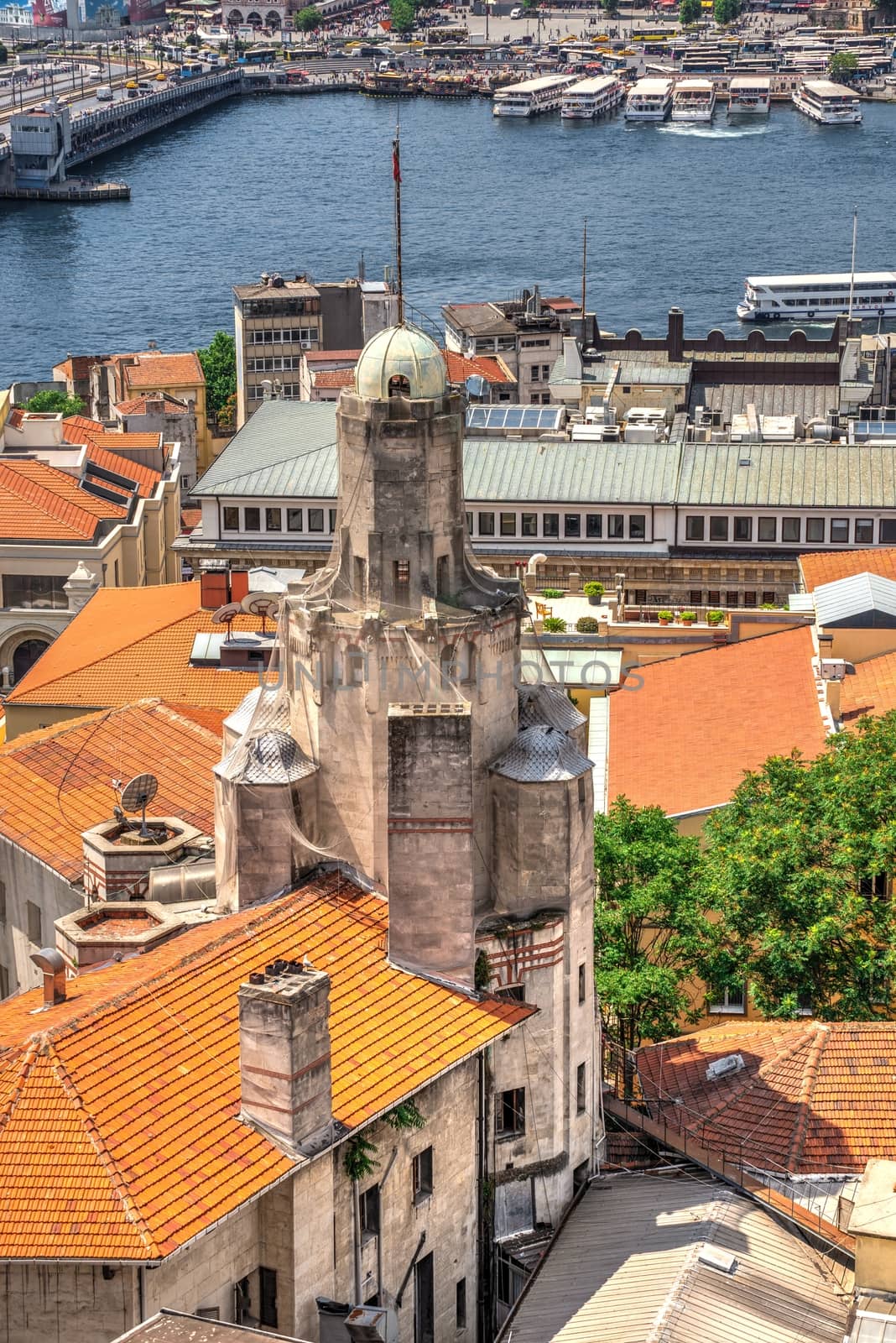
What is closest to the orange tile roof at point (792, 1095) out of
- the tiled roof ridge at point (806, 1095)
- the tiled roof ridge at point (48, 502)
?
the tiled roof ridge at point (806, 1095)

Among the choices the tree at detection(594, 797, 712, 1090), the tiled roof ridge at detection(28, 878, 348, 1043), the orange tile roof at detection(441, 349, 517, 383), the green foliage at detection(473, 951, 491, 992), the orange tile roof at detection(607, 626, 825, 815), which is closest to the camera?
the tiled roof ridge at detection(28, 878, 348, 1043)

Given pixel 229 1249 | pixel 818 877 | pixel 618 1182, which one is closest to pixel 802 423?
pixel 818 877

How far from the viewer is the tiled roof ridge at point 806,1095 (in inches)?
1897

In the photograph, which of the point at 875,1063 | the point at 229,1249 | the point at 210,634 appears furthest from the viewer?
the point at 210,634

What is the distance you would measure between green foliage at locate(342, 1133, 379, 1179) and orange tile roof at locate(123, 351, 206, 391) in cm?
12269

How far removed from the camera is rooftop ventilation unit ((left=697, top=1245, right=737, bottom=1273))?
1734 inches

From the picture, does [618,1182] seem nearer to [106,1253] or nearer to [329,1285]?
[329,1285]

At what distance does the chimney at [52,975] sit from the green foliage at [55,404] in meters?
115

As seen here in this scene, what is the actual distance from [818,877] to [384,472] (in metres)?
16.1

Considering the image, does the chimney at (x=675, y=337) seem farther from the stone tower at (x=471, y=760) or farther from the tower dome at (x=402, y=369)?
the tower dome at (x=402, y=369)

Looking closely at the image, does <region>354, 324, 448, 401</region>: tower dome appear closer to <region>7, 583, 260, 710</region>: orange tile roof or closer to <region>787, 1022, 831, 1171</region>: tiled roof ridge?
<region>787, 1022, 831, 1171</region>: tiled roof ridge

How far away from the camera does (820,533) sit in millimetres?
107062

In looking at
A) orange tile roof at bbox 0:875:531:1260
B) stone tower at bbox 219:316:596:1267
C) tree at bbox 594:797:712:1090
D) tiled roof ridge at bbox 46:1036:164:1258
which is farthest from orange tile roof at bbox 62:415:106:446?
tiled roof ridge at bbox 46:1036:164:1258

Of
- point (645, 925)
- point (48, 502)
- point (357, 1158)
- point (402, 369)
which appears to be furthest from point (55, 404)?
point (357, 1158)
